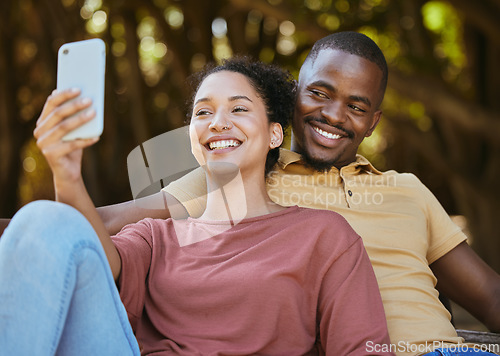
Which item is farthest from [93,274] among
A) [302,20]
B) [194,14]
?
[194,14]

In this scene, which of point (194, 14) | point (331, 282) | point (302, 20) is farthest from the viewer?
point (194, 14)

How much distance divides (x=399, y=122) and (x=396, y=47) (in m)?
1.02

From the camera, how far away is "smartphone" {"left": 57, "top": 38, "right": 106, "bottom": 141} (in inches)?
59.7

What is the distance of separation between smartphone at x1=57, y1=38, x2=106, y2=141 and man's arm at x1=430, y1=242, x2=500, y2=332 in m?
1.61

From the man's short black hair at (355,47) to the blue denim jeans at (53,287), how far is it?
163 centimetres

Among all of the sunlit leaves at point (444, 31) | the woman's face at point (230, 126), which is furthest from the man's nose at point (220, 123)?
the sunlit leaves at point (444, 31)

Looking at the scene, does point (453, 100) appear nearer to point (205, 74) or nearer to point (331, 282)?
point (205, 74)

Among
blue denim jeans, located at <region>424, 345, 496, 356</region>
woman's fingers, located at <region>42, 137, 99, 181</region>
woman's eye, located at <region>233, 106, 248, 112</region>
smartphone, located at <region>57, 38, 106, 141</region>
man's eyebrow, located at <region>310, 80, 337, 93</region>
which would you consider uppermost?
smartphone, located at <region>57, 38, 106, 141</region>

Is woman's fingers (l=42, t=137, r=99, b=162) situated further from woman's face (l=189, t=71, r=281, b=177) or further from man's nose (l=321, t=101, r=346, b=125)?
man's nose (l=321, t=101, r=346, b=125)

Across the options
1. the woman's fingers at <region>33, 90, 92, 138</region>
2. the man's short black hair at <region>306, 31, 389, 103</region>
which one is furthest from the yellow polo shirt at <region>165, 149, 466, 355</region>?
the woman's fingers at <region>33, 90, 92, 138</region>

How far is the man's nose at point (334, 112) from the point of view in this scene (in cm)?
262

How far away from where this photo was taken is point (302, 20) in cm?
543

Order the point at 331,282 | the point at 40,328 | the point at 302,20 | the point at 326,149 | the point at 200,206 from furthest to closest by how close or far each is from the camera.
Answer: the point at 302,20, the point at 326,149, the point at 200,206, the point at 331,282, the point at 40,328

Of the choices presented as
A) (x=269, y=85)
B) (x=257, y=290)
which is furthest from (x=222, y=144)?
(x=257, y=290)
